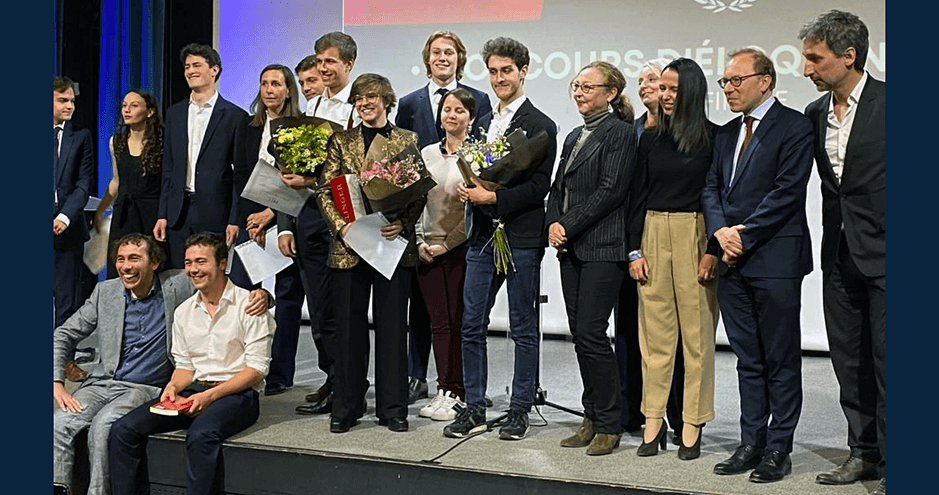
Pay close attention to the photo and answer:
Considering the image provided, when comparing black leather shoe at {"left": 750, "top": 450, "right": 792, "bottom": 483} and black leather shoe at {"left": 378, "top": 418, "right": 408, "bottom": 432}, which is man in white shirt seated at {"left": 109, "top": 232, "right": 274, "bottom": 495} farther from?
black leather shoe at {"left": 750, "top": 450, "right": 792, "bottom": 483}

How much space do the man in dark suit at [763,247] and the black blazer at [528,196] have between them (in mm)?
726

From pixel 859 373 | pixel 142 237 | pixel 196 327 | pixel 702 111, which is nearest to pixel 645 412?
pixel 859 373

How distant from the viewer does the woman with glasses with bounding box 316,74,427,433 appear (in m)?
4.56

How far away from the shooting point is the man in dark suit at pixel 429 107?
4988mm

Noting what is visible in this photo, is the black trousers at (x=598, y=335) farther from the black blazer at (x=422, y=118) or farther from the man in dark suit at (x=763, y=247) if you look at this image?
the black blazer at (x=422, y=118)

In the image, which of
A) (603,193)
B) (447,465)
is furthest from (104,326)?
(603,193)

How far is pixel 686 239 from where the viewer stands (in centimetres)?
420

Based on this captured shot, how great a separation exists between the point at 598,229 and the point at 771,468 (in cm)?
109

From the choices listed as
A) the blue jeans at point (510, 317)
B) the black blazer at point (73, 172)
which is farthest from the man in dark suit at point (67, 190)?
the blue jeans at point (510, 317)

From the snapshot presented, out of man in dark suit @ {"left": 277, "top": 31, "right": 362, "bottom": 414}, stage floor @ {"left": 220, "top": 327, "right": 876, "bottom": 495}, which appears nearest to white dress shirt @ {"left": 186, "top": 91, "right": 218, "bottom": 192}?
man in dark suit @ {"left": 277, "top": 31, "right": 362, "bottom": 414}

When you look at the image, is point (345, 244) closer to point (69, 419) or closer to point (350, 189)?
point (350, 189)

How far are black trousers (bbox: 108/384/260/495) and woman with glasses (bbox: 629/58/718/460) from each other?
1645mm

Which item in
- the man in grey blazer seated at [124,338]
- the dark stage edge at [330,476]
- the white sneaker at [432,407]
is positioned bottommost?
the dark stage edge at [330,476]

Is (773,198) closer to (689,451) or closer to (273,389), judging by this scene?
(689,451)
